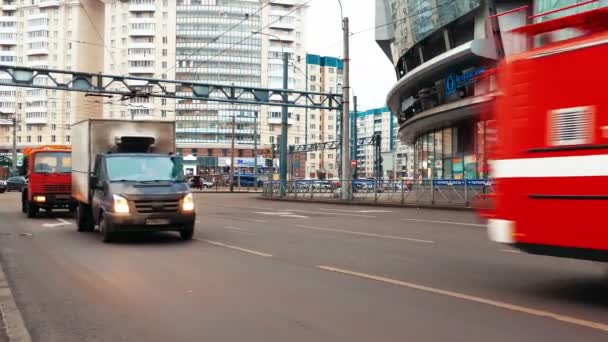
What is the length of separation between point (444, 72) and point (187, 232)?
25.3m

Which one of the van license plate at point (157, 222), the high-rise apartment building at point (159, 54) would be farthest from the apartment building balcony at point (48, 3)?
the van license plate at point (157, 222)

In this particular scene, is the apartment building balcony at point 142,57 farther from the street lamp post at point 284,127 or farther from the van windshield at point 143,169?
the van windshield at point 143,169

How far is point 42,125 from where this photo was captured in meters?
114

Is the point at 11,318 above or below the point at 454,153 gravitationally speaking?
below

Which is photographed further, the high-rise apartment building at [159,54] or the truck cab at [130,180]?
the high-rise apartment building at [159,54]

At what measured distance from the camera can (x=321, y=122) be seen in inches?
4692

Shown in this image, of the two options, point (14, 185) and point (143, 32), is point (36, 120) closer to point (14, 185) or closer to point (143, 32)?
point (143, 32)

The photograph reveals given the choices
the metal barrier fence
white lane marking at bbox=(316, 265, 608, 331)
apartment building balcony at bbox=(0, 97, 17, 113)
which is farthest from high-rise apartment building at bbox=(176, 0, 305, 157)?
white lane marking at bbox=(316, 265, 608, 331)

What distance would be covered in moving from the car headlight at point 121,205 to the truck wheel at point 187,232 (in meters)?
1.28

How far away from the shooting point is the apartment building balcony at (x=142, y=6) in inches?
4186

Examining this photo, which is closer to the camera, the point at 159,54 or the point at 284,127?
the point at 284,127

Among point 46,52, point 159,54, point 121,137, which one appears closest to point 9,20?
point 46,52

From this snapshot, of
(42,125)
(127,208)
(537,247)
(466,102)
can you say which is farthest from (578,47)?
(42,125)

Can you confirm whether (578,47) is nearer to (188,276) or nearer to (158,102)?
(188,276)
